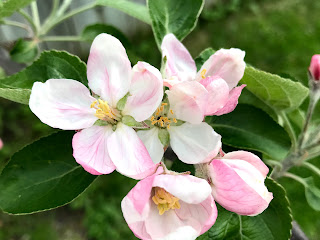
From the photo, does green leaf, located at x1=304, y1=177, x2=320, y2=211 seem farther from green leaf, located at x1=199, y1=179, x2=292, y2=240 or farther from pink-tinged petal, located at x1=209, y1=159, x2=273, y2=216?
pink-tinged petal, located at x1=209, y1=159, x2=273, y2=216

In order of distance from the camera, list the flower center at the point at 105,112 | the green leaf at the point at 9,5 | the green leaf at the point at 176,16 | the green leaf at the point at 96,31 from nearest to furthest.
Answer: the flower center at the point at 105,112 < the green leaf at the point at 9,5 < the green leaf at the point at 176,16 < the green leaf at the point at 96,31

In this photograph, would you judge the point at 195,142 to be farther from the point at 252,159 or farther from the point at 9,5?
the point at 9,5

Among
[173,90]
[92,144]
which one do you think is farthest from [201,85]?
[92,144]

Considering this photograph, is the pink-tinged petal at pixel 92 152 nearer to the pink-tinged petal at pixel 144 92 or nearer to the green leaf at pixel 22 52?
the pink-tinged petal at pixel 144 92

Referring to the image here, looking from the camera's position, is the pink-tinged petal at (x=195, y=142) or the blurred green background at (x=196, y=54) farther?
the blurred green background at (x=196, y=54)

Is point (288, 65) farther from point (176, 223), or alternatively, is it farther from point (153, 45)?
point (176, 223)

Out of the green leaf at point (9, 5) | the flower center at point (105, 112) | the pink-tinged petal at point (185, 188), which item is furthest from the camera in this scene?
the green leaf at point (9, 5)

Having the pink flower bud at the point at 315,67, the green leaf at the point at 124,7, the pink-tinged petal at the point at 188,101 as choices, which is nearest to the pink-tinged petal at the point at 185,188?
the pink-tinged petal at the point at 188,101

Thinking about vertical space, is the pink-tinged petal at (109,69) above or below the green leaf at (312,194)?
above
